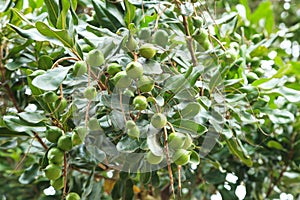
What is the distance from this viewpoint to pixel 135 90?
0.54m

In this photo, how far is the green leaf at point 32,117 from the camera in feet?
2.00

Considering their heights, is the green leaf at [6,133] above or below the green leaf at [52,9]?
below

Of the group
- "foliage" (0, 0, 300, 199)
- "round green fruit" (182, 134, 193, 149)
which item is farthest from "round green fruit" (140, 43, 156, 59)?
"round green fruit" (182, 134, 193, 149)

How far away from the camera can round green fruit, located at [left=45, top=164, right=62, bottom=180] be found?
0.56 m

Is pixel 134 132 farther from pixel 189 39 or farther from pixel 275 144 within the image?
pixel 275 144

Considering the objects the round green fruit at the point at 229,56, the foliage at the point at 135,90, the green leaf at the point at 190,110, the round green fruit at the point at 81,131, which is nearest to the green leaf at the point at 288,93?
the foliage at the point at 135,90

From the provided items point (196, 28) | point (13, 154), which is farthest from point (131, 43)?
point (13, 154)

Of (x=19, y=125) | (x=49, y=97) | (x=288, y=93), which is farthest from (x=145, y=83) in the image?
(x=288, y=93)

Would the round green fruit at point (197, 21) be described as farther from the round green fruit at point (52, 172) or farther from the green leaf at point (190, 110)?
the round green fruit at point (52, 172)

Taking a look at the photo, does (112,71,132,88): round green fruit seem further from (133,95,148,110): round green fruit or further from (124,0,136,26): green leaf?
(124,0,136,26): green leaf

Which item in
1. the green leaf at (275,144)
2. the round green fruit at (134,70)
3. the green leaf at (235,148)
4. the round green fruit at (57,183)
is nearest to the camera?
the round green fruit at (134,70)

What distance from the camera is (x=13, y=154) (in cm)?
108

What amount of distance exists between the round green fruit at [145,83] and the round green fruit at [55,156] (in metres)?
0.14

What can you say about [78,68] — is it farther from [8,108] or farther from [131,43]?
[8,108]
